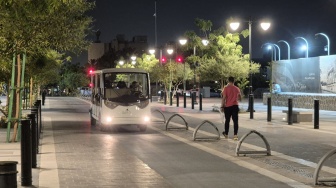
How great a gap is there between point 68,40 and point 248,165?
7.75 metres

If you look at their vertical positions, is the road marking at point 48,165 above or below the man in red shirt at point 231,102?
below

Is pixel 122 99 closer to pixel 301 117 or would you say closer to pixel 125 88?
pixel 125 88

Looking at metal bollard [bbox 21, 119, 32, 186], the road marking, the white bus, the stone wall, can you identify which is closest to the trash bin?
metal bollard [bbox 21, 119, 32, 186]

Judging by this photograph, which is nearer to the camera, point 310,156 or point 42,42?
point 310,156

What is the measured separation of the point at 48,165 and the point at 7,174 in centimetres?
428

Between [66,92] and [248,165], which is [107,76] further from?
[66,92]

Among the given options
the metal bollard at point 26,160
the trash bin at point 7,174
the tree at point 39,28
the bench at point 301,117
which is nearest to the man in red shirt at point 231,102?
the tree at point 39,28

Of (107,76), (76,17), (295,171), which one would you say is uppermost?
(76,17)

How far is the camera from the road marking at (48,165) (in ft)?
34.0

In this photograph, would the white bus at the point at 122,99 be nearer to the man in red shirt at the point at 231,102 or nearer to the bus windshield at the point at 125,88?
the bus windshield at the point at 125,88

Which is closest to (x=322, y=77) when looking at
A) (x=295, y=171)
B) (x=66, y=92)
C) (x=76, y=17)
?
(x=76, y=17)

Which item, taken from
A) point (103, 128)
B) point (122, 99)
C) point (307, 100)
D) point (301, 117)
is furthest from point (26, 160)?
point (307, 100)

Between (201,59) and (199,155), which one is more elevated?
(201,59)

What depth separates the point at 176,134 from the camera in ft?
66.7
